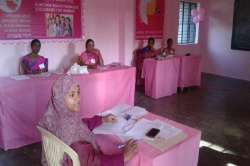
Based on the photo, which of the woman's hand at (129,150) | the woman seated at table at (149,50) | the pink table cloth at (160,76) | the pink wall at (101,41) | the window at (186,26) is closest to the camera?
the woman's hand at (129,150)

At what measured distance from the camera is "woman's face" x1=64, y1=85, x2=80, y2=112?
141cm

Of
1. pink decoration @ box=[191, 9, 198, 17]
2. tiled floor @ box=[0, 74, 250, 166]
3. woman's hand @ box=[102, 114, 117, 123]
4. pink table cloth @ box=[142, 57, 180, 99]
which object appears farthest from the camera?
pink decoration @ box=[191, 9, 198, 17]

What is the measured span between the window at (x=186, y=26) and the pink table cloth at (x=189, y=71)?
5.25 ft

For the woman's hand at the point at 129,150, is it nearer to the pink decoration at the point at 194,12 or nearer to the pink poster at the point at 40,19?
the pink poster at the point at 40,19

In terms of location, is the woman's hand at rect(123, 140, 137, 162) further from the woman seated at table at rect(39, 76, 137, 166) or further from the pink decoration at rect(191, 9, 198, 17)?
the pink decoration at rect(191, 9, 198, 17)

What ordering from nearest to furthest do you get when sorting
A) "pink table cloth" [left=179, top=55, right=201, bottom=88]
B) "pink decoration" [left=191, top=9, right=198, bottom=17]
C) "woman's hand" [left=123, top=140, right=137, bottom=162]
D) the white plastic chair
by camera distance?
the white plastic chair < "woman's hand" [left=123, top=140, right=137, bottom=162] < "pink table cloth" [left=179, top=55, right=201, bottom=88] < "pink decoration" [left=191, top=9, right=198, bottom=17]

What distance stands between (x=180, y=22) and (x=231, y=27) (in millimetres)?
1300

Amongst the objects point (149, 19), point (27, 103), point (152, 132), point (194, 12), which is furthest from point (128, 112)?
point (194, 12)

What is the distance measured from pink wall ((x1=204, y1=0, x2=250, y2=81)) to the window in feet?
1.40

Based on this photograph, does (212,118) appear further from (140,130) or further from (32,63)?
(32,63)

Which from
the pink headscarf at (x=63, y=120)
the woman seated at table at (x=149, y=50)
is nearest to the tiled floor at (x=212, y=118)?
the woman seated at table at (x=149, y=50)

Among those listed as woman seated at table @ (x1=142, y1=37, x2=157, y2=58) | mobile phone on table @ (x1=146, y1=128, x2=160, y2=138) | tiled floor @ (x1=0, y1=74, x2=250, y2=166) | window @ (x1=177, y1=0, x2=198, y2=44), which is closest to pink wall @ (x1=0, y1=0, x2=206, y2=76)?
woman seated at table @ (x1=142, y1=37, x2=157, y2=58)

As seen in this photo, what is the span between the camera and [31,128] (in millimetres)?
2814

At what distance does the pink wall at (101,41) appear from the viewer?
12.6ft
